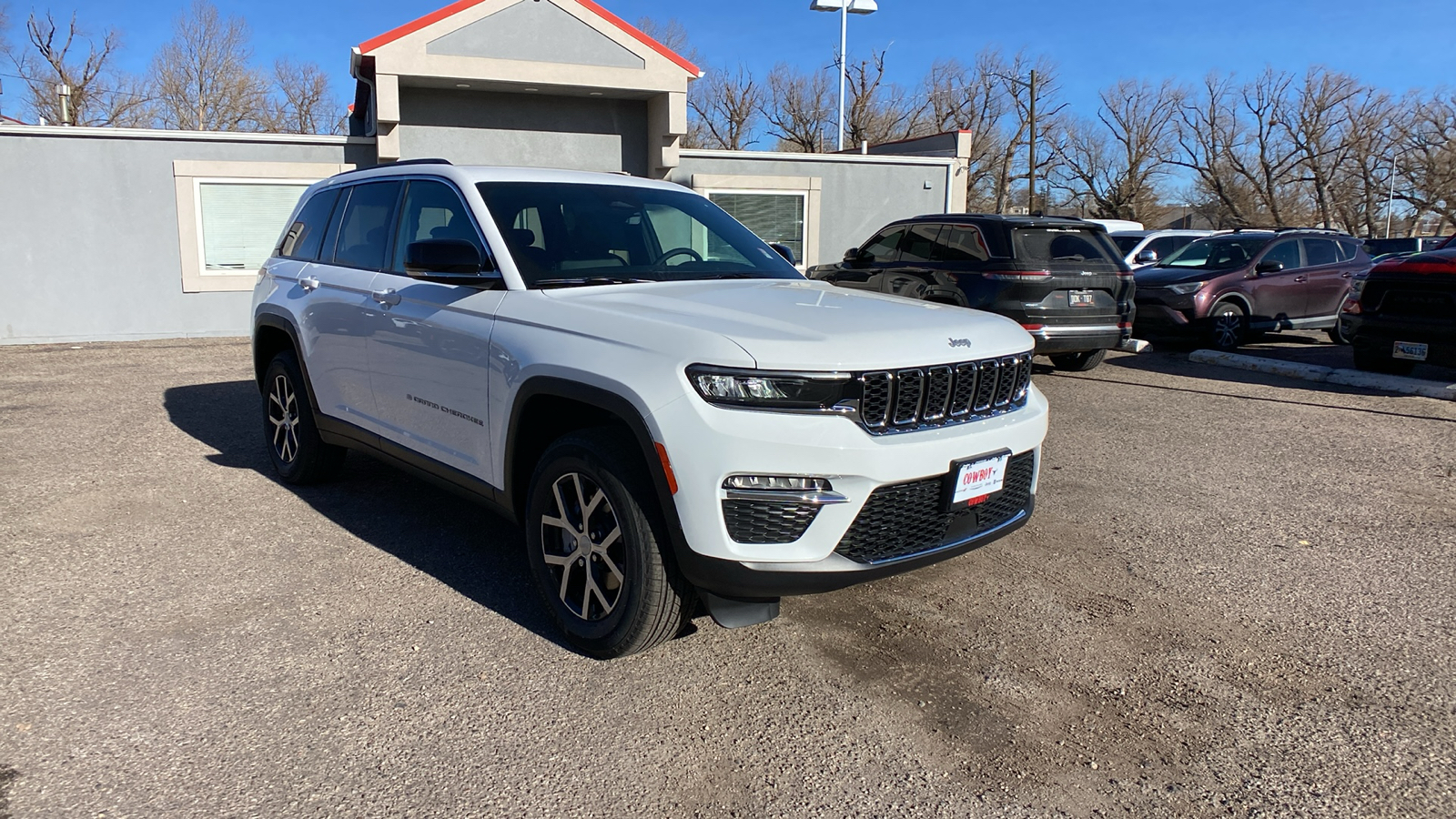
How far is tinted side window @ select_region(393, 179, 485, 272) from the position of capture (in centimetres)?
433

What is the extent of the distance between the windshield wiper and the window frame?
11.5m

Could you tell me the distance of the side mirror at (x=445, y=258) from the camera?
3861 mm

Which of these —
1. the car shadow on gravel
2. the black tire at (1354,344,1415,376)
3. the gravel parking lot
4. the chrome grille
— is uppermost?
the chrome grille

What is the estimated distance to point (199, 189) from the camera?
1427 centimetres

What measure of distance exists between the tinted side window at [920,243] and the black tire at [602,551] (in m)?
7.59

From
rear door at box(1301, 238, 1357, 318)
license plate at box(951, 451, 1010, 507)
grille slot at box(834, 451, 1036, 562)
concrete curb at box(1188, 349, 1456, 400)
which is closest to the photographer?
grille slot at box(834, 451, 1036, 562)

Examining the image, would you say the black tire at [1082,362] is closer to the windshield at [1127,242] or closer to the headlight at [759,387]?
the headlight at [759,387]

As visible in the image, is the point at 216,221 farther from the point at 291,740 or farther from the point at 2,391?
the point at 291,740

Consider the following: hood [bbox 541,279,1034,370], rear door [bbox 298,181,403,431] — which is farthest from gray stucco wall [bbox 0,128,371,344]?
hood [bbox 541,279,1034,370]

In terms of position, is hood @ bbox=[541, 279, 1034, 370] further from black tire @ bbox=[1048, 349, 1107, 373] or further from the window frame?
the window frame

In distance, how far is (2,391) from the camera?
960 cm

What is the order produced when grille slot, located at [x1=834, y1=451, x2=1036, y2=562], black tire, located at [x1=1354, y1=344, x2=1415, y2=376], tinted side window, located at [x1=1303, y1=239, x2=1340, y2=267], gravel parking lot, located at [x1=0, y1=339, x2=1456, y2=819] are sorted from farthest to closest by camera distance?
tinted side window, located at [x1=1303, y1=239, x2=1340, y2=267]
black tire, located at [x1=1354, y1=344, x2=1415, y2=376]
grille slot, located at [x1=834, y1=451, x2=1036, y2=562]
gravel parking lot, located at [x1=0, y1=339, x2=1456, y2=819]

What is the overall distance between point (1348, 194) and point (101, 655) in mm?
73318

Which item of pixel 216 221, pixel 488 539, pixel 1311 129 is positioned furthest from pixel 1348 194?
pixel 488 539
